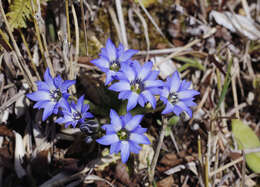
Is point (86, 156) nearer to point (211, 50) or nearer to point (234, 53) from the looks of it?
point (211, 50)

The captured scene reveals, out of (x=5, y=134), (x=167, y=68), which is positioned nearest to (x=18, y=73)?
(x=5, y=134)

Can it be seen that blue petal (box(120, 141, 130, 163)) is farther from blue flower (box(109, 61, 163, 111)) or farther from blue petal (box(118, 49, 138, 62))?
blue petal (box(118, 49, 138, 62))

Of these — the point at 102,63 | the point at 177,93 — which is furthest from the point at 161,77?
the point at 102,63

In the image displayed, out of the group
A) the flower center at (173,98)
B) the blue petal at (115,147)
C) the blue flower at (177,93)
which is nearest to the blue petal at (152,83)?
the blue flower at (177,93)

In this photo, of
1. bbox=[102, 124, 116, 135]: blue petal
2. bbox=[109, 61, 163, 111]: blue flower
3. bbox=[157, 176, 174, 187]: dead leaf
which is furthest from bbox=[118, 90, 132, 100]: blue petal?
bbox=[157, 176, 174, 187]: dead leaf

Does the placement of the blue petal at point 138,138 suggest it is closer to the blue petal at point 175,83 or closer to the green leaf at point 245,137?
the blue petal at point 175,83

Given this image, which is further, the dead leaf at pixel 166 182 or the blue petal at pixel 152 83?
the dead leaf at pixel 166 182
